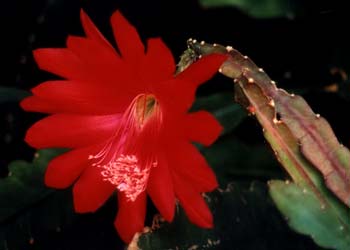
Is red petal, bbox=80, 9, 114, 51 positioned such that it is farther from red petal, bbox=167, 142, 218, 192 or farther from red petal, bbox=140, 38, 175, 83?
red petal, bbox=167, 142, 218, 192

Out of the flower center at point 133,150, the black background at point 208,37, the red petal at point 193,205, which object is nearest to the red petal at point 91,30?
the flower center at point 133,150

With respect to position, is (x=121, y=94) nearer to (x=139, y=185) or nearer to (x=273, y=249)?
(x=139, y=185)

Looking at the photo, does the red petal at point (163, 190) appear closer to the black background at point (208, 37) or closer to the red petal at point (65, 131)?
the red petal at point (65, 131)

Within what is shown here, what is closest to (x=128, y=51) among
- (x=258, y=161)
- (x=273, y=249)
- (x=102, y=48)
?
(x=102, y=48)

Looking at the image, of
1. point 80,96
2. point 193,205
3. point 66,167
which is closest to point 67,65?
point 80,96

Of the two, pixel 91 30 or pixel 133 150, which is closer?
pixel 91 30

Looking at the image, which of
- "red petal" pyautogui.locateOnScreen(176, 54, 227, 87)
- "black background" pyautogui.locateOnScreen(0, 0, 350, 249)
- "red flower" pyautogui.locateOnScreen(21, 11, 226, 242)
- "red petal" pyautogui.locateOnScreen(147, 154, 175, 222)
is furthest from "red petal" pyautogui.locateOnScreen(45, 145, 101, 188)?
"black background" pyautogui.locateOnScreen(0, 0, 350, 249)

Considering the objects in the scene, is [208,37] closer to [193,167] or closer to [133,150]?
[133,150]
